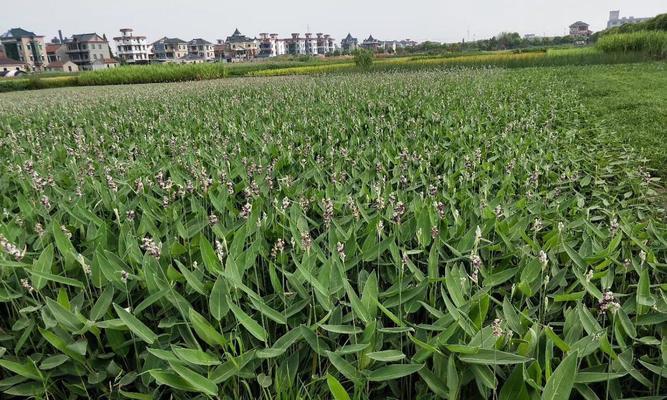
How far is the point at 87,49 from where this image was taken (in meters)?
88.1

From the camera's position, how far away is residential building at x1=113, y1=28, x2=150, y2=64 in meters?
102

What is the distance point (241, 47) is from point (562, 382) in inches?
5462

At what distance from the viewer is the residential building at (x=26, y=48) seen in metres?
91.3

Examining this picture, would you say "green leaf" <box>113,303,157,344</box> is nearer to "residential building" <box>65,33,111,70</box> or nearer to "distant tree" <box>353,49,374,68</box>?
"distant tree" <box>353,49,374,68</box>

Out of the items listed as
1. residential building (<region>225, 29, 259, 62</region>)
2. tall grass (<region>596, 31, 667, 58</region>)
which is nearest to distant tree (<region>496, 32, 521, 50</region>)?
tall grass (<region>596, 31, 667, 58</region>)

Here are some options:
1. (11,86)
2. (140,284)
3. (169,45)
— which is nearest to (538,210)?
(140,284)

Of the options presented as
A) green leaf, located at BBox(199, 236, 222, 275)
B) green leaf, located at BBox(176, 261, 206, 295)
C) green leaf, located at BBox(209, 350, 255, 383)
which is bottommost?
green leaf, located at BBox(209, 350, 255, 383)

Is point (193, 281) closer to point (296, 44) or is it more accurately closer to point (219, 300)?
point (219, 300)

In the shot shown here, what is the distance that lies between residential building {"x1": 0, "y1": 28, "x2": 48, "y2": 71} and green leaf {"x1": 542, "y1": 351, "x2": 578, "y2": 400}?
112523 mm

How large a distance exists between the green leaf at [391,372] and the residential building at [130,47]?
114186 millimetres

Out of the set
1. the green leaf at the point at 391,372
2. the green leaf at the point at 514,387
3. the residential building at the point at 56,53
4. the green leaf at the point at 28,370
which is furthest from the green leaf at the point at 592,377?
the residential building at the point at 56,53

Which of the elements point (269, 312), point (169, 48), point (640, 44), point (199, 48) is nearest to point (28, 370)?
point (269, 312)

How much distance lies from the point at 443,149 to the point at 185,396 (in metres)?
3.93

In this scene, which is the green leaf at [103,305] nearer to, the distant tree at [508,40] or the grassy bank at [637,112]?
the grassy bank at [637,112]
